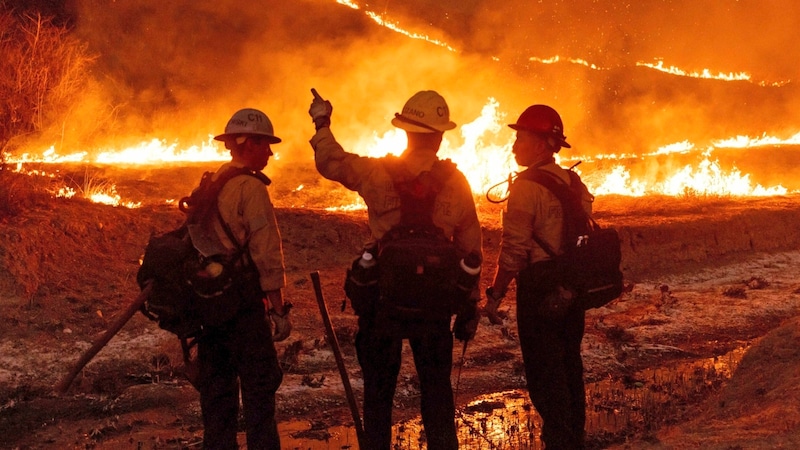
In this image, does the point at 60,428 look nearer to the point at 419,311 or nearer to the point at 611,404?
the point at 419,311

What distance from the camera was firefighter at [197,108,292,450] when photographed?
175 inches

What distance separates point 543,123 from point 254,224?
186cm

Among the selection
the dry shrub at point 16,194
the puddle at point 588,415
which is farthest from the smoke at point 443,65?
the puddle at point 588,415

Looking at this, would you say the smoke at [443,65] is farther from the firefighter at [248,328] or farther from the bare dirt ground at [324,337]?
the firefighter at [248,328]

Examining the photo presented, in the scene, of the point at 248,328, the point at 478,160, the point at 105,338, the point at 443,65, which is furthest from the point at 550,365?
the point at 443,65

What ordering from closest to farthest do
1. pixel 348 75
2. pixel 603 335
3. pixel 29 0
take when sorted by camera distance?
1. pixel 603 335
2. pixel 29 0
3. pixel 348 75

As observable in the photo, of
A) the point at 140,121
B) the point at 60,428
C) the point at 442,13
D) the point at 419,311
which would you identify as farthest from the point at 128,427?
the point at 442,13

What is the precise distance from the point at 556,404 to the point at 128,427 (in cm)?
376

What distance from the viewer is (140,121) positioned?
32656 millimetres

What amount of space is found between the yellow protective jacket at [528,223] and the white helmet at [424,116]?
641mm

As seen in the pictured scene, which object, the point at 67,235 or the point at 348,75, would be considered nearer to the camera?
the point at 67,235

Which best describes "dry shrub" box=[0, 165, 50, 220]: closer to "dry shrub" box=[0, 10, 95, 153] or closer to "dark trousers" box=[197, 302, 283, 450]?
"dry shrub" box=[0, 10, 95, 153]

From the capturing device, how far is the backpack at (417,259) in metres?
4.19

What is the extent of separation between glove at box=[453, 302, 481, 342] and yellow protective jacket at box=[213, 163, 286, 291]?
1043mm
